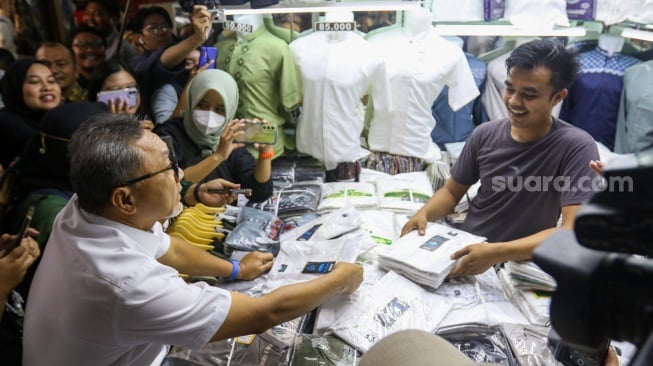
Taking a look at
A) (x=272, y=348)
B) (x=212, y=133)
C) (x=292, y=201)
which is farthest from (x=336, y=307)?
(x=212, y=133)

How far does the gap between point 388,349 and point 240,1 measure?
2.56 m

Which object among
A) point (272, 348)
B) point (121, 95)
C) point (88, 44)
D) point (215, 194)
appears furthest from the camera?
point (88, 44)

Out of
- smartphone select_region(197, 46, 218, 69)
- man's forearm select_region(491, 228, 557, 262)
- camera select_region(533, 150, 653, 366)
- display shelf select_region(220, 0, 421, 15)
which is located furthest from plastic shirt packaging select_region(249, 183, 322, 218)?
camera select_region(533, 150, 653, 366)

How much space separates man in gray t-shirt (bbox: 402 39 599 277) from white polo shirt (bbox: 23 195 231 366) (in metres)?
1.00

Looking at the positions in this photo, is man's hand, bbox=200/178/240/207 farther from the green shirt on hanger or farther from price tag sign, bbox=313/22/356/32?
price tag sign, bbox=313/22/356/32

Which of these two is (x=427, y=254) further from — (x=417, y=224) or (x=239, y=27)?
(x=239, y=27)

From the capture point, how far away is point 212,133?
2.65 m

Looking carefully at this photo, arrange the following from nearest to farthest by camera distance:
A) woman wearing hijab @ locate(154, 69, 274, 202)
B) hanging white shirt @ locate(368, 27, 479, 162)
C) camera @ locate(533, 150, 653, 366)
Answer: camera @ locate(533, 150, 653, 366) < woman wearing hijab @ locate(154, 69, 274, 202) < hanging white shirt @ locate(368, 27, 479, 162)

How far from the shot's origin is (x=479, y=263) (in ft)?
5.81

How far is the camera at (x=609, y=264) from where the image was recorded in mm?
454

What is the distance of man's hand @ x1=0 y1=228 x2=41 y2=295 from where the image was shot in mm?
1387

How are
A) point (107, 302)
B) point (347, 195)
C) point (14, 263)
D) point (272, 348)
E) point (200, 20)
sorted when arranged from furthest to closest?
point (347, 195) < point (200, 20) < point (272, 348) < point (14, 263) < point (107, 302)

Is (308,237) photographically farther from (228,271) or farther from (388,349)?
(388,349)

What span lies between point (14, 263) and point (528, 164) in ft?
6.24
